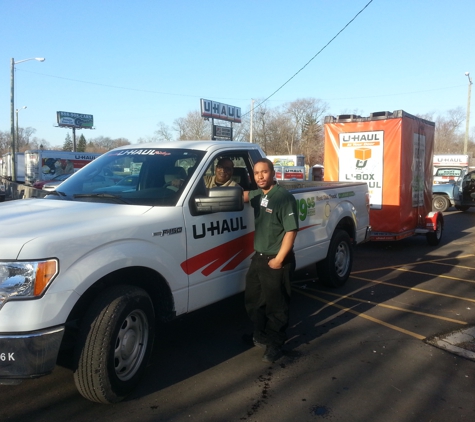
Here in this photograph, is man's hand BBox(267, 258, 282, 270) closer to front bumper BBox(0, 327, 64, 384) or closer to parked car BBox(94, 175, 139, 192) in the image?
parked car BBox(94, 175, 139, 192)

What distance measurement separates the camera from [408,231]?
10359mm

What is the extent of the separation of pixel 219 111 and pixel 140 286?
88.3 feet

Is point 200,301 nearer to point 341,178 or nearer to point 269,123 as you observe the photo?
point 341,178

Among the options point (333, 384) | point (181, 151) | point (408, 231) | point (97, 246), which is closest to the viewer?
point (97, 246)

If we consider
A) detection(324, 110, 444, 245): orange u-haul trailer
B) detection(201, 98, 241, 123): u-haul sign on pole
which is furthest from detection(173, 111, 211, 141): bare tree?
detection(324, 110, 444, 245): orange u-haul trailer

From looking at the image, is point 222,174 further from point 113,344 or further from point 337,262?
point 337,262

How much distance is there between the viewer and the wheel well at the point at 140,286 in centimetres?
335

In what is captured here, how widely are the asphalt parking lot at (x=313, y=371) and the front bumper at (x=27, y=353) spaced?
465 millimetres

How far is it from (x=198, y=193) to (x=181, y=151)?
66 centimetres

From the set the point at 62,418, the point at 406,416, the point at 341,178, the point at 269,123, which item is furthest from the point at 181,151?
the point at 269,123

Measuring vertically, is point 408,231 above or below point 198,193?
below

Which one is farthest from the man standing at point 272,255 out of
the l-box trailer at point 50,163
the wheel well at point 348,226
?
the l-box trailer at point 50,163

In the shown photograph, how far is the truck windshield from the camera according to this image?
4117mm

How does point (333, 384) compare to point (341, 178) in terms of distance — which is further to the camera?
point (341, 178)
